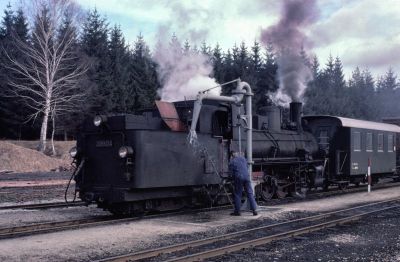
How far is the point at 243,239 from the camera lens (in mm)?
8891

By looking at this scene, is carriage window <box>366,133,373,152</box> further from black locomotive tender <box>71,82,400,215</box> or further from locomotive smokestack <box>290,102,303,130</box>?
black locomotive tender <box>71,82,400,215</box>

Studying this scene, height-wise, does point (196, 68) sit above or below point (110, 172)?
above

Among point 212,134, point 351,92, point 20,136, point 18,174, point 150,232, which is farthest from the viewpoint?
point 351,92


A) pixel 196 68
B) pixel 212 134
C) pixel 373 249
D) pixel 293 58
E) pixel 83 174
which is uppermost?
pixel 293 58

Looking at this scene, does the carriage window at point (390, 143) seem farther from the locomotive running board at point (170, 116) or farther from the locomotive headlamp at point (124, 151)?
the locomotive headlamp at point (124, 151)

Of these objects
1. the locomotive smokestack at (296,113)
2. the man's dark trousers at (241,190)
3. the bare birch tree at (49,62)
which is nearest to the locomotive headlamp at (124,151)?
the man's dark trousers at (241,190)

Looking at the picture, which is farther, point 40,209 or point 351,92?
point 351,92

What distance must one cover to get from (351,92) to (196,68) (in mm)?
58167

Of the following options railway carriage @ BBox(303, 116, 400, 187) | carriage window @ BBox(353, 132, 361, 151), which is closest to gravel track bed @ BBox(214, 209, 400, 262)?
railway carriage @ BBox(303, 116, 400, 187)

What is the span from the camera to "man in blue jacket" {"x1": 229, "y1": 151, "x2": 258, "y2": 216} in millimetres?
11633

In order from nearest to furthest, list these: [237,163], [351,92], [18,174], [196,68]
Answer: [237,163] → [196,68] → [18,174] → [351,92]

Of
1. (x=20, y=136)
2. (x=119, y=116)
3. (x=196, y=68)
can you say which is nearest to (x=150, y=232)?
(x=119, y=116)

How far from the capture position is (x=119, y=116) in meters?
10.9

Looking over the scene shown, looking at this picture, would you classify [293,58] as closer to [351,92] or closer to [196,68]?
[196,68]
